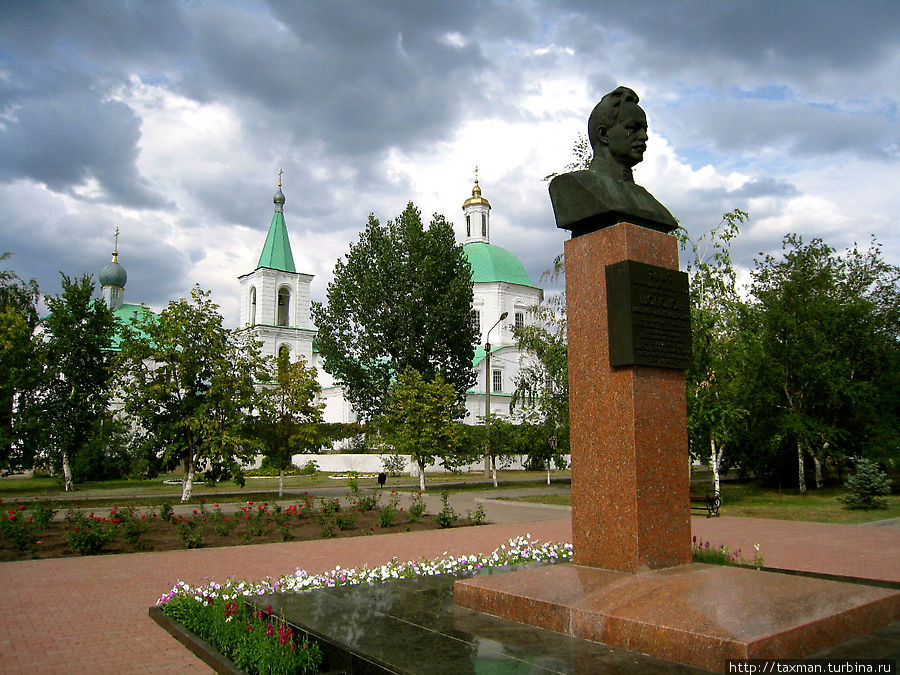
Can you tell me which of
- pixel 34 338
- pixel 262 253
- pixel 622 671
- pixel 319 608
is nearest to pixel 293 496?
pixel 34 338

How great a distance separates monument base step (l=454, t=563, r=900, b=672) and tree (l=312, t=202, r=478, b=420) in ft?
90.4

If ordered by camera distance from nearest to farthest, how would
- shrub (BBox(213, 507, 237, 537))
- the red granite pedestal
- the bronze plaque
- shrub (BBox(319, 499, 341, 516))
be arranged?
1. the red granite pedestal
2. the bronze plaque
3. shrub (BBox(213, 507, 237, 537))
4. shrub (BBox(319, 499, 341, 516))

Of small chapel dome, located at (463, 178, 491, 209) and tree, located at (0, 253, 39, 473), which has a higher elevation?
small chapel dome, located at (463, 178, 491, 209)

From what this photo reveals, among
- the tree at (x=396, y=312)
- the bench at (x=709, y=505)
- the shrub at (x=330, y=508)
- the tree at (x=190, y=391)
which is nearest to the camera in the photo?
the shrub at (x=330, y=508)

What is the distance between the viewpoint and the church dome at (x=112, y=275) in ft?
188

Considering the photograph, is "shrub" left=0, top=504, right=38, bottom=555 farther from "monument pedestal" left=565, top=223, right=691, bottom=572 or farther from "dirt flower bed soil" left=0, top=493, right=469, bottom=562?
"monument pedestal" left=565, top=223, right=691, bottom=572

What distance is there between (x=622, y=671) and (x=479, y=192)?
175 ft

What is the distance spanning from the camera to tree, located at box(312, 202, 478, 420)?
32.9 metres

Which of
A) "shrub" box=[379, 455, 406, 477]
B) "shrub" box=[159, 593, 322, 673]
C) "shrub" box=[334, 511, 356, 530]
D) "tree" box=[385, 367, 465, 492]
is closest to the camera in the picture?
"shrub" box=[159, 593, 322, 673]

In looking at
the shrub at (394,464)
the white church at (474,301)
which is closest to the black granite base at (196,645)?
the shrub at (394,464)

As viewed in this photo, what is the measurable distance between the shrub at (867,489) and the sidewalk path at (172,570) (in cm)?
408

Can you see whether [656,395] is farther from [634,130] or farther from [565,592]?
[634,130]

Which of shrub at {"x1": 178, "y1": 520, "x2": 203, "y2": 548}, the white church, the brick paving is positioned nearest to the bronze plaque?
the brick paving

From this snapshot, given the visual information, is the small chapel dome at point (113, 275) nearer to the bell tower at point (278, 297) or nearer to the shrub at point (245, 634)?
the bell tower at point (278, 297)
